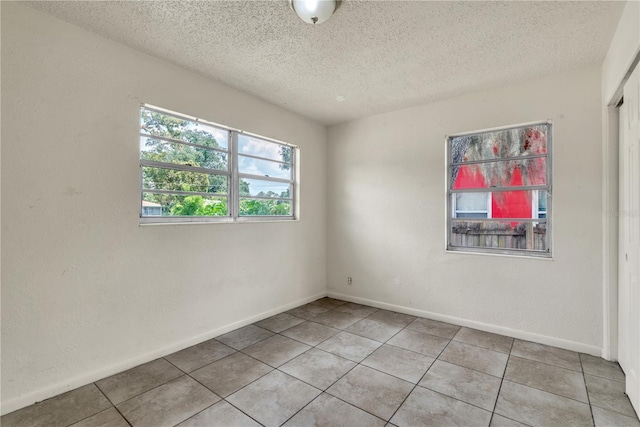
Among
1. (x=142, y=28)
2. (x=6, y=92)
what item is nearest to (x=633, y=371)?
(x=142, y=28)

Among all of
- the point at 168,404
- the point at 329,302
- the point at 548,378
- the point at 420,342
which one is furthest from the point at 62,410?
the point at 548,378

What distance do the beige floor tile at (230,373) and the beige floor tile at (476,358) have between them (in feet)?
5.35

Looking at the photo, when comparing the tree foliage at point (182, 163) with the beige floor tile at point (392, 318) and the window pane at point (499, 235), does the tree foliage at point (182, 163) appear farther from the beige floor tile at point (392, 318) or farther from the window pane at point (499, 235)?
the window pane at point (499, 235)

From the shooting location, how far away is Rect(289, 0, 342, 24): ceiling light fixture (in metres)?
1.90

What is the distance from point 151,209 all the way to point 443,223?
3137 millimetres

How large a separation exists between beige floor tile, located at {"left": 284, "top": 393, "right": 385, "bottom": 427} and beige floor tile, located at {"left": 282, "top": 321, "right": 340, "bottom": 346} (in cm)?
93

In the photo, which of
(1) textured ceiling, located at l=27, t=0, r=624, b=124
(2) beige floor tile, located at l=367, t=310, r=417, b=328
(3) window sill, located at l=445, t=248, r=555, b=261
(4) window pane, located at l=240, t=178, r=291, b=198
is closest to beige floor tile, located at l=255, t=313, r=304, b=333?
(2) beige floor tile, located at l=367, t=310, r=417, b=328

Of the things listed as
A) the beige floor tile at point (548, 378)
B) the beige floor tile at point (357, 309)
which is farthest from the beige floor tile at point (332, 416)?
the beige floor tile at point (357, 309)

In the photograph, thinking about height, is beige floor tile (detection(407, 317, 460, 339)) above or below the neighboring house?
below

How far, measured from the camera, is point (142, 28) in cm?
223

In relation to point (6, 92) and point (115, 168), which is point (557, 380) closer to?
point (115, 168)

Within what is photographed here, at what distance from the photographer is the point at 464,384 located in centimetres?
223

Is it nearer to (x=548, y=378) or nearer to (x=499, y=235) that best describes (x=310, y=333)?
(x=548, y=378)

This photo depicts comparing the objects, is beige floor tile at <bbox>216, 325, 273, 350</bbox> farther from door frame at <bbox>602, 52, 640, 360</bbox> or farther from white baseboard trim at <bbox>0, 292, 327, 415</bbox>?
door frame at <bbox>602, 52, 640, 360</bbox>
